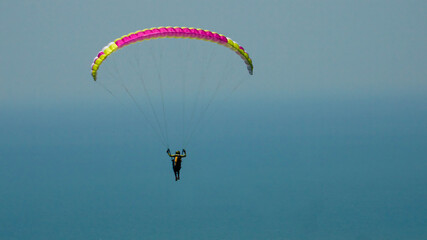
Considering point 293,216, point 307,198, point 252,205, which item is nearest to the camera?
point 293,216

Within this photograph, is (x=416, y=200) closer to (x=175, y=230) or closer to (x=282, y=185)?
(x=282, y=185)

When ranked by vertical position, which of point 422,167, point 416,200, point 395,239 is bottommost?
point 395,239

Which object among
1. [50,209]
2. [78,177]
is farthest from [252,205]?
[78,177]

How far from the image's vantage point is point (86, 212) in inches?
4341

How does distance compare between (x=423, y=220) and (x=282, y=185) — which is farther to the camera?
(x=282, y=185)

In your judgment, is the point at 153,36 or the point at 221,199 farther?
the point at 221,199

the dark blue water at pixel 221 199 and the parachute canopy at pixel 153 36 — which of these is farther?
the dark blue water at pixel 221 199

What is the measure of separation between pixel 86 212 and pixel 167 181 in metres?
41.8

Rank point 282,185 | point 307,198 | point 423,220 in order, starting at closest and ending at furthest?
point 423,220, point 307,198, point 282,185

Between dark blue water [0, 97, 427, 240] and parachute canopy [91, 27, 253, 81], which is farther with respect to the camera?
dark blue water [0, 97, 427, 240]

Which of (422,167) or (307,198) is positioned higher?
(422,167)

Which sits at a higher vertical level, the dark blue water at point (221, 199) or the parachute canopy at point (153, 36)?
the parachute canopy at point (153, 36)

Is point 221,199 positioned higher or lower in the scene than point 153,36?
lower

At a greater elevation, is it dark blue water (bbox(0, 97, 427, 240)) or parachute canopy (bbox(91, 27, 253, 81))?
parachute canopy (bbox(91, 27, 253, 81))
